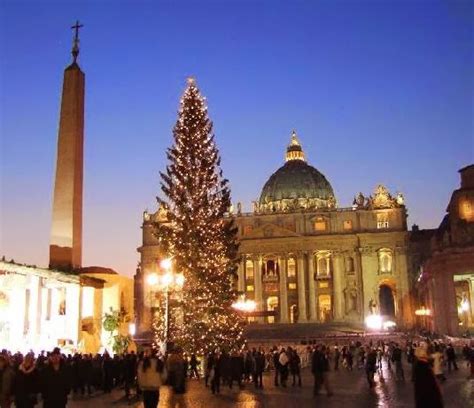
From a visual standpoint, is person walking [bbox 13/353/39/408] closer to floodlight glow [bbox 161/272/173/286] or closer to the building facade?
floodlight glow [bbox 161/272/173/286]

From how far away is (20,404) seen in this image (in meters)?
11.4

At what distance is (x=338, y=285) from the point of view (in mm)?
85062

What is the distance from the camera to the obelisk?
1049 inches

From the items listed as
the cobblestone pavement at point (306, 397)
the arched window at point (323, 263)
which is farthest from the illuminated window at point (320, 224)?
the cobblestone pavement at point (306, 397)

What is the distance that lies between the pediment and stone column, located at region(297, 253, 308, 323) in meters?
3.36

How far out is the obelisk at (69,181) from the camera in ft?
87.4

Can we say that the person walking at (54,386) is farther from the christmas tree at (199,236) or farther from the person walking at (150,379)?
the christmas tree at (199,236)

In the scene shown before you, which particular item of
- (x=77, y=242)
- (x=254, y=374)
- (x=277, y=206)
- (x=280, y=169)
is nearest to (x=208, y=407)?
(x=254, y=374)

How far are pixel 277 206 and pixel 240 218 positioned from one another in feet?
43.6

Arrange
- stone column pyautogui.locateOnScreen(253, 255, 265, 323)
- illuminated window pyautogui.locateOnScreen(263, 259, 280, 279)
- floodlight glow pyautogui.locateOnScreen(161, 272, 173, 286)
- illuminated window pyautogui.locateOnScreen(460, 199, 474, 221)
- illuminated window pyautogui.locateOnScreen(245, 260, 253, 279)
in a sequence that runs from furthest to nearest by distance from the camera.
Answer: illuminated window pyautogui.locateOnScreen(245, 260, 253, 279) → illuminated window pyautogui.locateOnScreen(263, 259, 280, 279) → stone column pyautogui.locateOnScreen(253, 255, 265, 323) → illuminated window pyautogui.locateOnScreen(460, 199, 474, 221) → floodlight glow pyautogui.locateOnScreen(161, 272, 173, 286)

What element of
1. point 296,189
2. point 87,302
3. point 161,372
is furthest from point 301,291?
point 161,372

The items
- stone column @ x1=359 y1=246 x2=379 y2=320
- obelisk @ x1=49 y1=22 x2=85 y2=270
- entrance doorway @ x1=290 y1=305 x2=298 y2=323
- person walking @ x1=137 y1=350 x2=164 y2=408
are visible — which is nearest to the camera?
person walking @ x1=137 y1=350 x2=164 y2=408

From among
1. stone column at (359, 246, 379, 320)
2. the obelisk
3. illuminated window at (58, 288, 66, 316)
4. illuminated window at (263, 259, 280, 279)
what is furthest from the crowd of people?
illuminated window at (263, 259, 280, 279)

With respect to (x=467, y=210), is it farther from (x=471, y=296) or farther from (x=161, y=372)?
(x=161, y=372)
